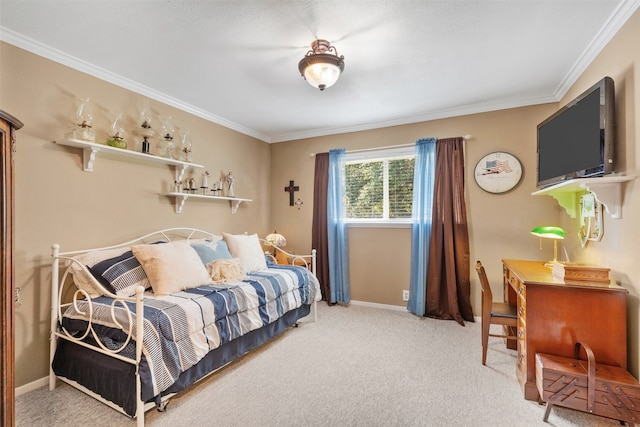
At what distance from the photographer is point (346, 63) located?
7.78 ft

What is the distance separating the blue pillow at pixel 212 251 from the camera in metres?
2.71

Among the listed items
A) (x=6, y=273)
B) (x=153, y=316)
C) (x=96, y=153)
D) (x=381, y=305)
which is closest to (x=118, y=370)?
(x=153, y=316)

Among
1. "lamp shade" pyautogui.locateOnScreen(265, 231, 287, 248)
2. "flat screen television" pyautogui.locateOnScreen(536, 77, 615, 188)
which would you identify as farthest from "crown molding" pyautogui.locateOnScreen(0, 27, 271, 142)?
"flat screen television" pyautogui.locateOnScreen(536, 77, 615, 188)

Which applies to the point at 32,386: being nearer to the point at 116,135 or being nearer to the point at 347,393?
the point at 116,135

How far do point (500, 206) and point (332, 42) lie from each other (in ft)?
8.16

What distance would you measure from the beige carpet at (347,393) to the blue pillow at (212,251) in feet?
3.06

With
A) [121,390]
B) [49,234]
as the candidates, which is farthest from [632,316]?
[49,234]

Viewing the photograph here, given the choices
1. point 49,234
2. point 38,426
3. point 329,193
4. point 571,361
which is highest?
point 329,193

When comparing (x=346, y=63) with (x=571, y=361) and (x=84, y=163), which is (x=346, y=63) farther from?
(x=571, y=361)

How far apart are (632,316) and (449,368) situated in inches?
46.3

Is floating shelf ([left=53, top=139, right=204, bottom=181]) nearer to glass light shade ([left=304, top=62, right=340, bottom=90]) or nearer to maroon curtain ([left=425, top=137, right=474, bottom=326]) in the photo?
glass light shade ([left=304, top=62, right=340, bottom=90])

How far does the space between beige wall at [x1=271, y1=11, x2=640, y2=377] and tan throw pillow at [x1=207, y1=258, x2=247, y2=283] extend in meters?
1.74

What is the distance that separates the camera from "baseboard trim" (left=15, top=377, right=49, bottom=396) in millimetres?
1982

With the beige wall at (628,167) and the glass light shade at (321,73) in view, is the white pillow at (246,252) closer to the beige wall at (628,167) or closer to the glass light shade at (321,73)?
the glass light shade at (321,73)
